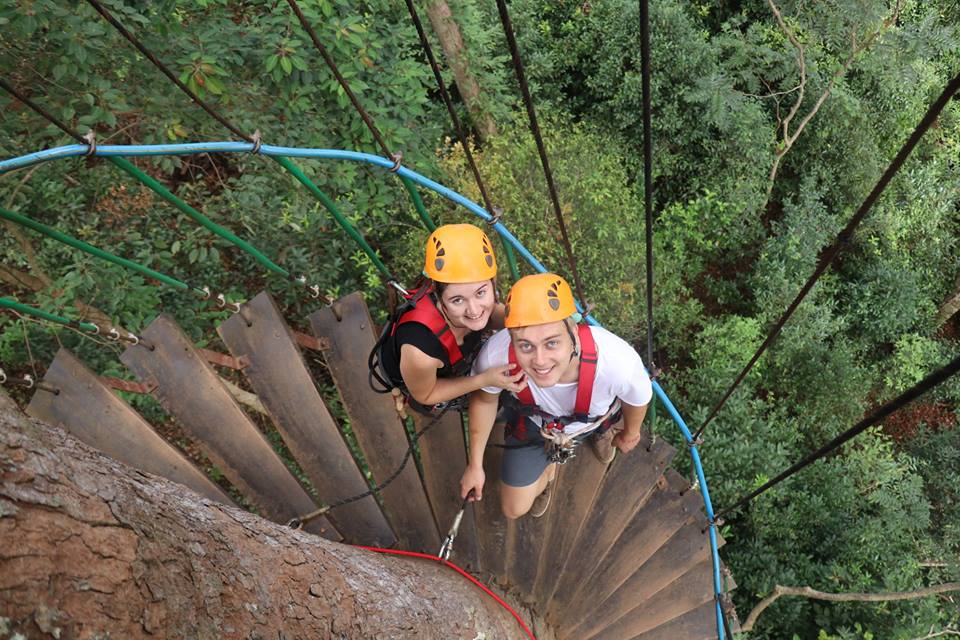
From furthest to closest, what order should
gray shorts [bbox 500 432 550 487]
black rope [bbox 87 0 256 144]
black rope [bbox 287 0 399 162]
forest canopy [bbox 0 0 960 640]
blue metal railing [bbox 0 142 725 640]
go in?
forest canopy [bbox 0 0 960 640] < gray shorts [bbox 500 432 550 487] < blue metal railing [bbox 0 142 725 640] < black rope [bbox 287 0 399 162] < black rope [bbox 87 0 256 144]

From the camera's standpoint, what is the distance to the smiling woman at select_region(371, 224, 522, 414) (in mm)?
2348

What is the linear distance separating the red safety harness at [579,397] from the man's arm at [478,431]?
4.7 inches

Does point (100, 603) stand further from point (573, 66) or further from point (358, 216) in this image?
point (573, 66)

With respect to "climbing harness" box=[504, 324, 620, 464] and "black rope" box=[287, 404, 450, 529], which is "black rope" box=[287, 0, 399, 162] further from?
"black rope" box=[287, 404, 450, 529]

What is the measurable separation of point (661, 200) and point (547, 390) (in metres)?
5.21

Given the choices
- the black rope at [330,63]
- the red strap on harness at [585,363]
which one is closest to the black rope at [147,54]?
the black rope at [330,63]

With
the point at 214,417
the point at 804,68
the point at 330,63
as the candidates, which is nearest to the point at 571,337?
the point at 330,63

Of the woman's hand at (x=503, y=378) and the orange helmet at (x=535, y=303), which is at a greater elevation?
the orange helmet at (x=535, y=303)

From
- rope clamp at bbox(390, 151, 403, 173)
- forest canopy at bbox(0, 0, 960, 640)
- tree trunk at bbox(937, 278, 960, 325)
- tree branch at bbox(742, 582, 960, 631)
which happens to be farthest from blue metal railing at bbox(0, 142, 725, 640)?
tree trunk at bbox(937, 278, 960, 325)

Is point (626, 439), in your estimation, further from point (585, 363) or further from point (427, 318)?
point (427, 318)

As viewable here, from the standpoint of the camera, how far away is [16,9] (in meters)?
2.74

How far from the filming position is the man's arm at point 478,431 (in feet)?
8.95

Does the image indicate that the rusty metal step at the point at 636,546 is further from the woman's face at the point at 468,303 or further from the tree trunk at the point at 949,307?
the tree trunk at the point at 949,307

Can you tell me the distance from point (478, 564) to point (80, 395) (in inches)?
79.1
